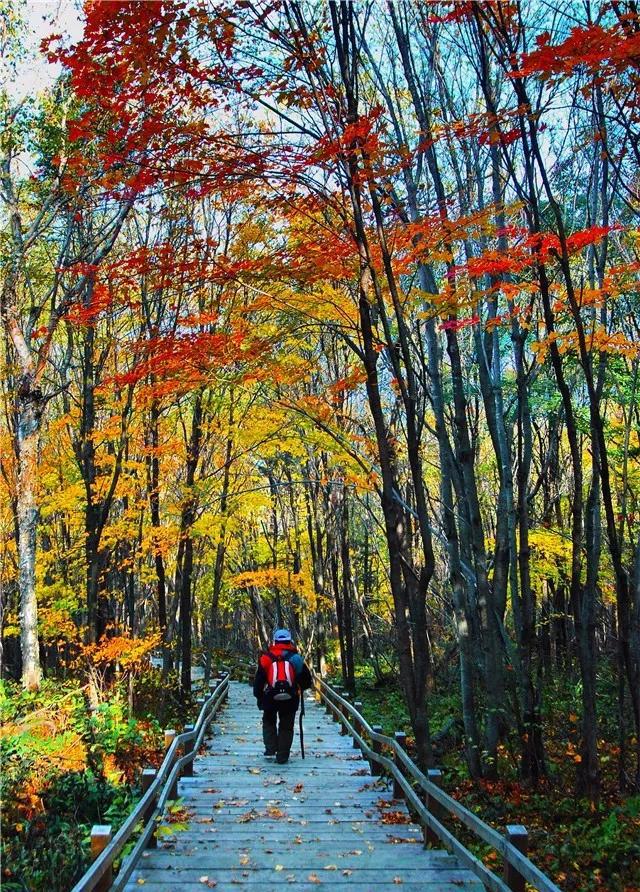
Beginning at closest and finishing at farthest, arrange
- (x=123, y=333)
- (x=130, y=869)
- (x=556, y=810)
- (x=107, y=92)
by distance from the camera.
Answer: (x=130, y=869) → (x=107, y=92) → (x=556, y=810) → (x=123, y=333)

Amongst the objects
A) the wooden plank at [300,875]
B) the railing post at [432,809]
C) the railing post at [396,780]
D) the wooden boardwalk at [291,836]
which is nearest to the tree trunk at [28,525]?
the wooden boardwalk at [291,836]

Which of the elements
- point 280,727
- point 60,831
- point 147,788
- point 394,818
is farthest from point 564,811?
point 60,831

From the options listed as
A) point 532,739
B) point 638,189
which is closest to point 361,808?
point 532,739

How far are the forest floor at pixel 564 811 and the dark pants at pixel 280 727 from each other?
2.32m

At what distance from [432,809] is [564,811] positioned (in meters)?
2.99

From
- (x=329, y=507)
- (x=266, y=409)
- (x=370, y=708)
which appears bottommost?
(x=370, y=708)

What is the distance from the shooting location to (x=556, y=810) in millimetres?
7922

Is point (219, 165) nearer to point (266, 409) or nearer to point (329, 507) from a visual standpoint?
point (266, 409)

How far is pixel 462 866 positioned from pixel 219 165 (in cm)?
700

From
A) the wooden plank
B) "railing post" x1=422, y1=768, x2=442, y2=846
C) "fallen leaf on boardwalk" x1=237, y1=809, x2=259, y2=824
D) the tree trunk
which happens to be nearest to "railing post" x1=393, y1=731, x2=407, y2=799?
"railing post" x1=422, y1=768, x2=442, y2=846

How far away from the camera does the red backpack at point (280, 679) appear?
9.16 metres

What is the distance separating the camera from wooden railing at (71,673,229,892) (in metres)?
3.98

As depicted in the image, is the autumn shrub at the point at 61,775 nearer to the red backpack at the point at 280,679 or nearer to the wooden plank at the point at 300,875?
the wooden plank at the point at 300,875

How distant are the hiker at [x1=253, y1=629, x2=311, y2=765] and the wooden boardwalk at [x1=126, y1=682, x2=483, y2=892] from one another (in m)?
0.46
